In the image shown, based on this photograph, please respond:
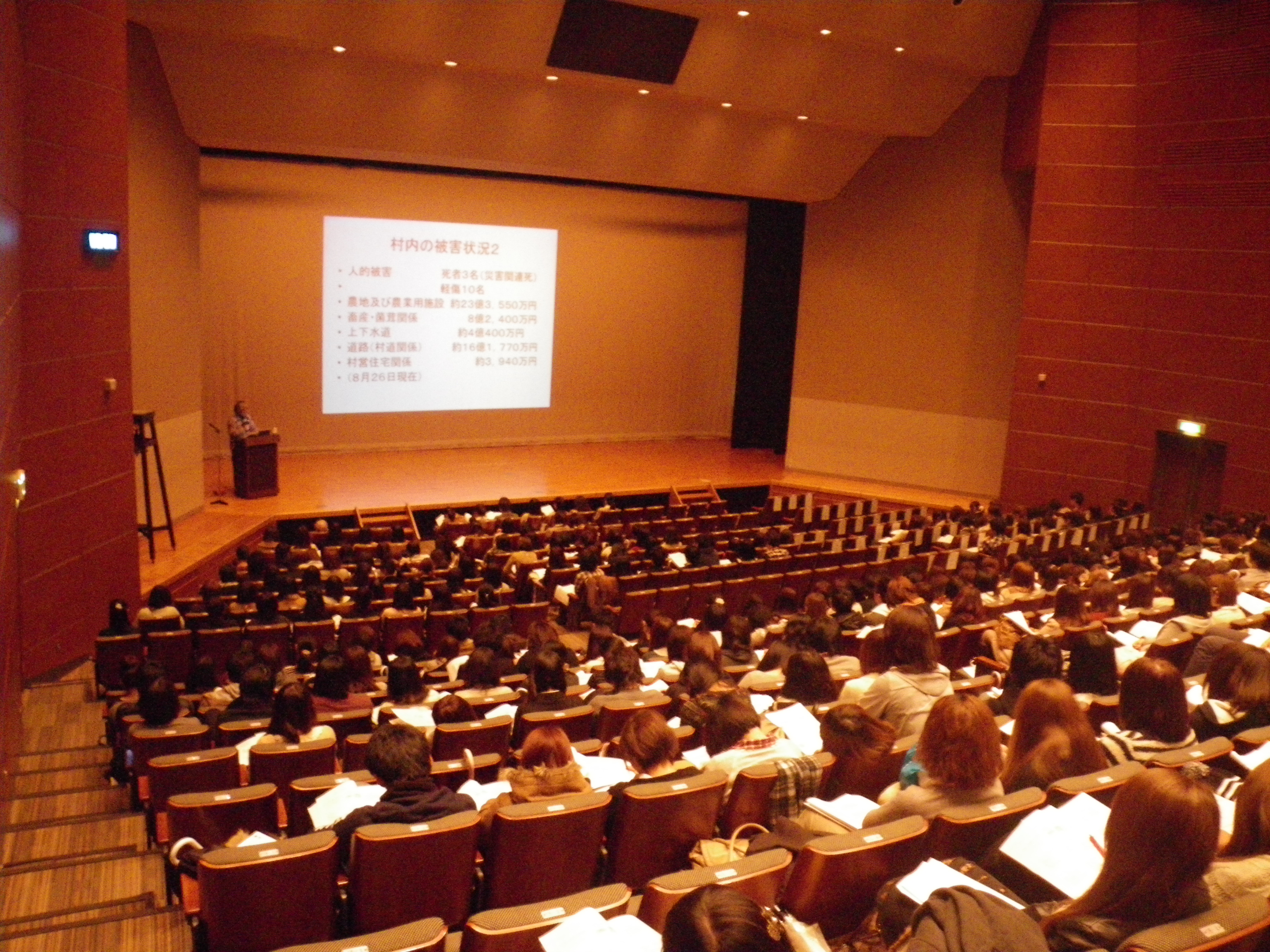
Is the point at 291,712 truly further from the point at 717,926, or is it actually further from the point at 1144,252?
the point at 1144,252

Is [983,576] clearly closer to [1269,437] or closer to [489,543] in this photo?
[489,543]

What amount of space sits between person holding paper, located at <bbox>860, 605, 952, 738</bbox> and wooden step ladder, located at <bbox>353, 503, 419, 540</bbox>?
27.7ft

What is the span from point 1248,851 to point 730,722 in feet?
5.33

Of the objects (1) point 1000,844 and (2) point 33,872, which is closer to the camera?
(1) point 1000,844

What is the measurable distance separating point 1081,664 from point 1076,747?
1.42 meters

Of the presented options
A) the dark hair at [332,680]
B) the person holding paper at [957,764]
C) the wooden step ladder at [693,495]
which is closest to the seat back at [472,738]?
the dark hair at [332,680]

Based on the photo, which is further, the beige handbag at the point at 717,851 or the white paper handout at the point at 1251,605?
the white paper handout at the point at 1251,605

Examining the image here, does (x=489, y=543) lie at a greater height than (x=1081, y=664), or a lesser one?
lesser

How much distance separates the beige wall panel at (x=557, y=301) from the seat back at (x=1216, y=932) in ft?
45.8

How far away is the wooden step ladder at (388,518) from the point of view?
40.4ft

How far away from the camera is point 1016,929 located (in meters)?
2.09

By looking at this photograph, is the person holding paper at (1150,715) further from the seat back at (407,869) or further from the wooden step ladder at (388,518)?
the wooden step ladder at (388,518)

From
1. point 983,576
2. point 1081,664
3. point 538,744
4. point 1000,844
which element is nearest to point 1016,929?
point 1000,844

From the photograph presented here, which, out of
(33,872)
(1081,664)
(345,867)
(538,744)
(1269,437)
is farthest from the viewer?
(1269,437)
